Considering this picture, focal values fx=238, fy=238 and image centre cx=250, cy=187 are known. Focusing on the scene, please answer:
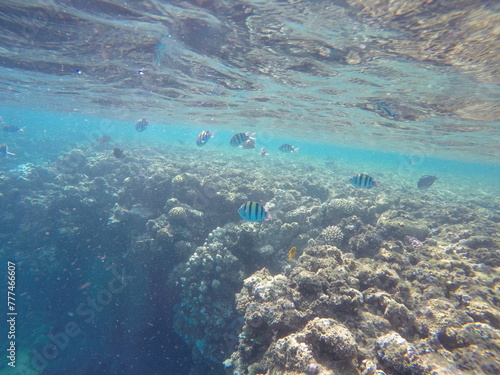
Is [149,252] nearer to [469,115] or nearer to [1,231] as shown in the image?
[1,231]

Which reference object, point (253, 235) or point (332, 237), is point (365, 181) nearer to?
point (332, 237)

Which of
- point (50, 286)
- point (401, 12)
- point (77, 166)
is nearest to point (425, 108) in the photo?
point (401, 12)

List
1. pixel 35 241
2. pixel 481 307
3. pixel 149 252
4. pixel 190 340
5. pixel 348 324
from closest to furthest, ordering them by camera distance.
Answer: pixel 348 324, pixel 481 307, pixel 190 340, pixel 149 252, pixel 35 241

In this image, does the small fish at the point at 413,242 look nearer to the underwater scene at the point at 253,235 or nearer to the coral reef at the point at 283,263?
the coral reef at the point at 283,263

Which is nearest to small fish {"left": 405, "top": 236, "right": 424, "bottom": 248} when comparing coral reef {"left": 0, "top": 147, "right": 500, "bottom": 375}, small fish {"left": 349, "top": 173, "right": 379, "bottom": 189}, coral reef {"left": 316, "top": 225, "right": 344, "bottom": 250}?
coral reef {"left": 0, "top": 147, "right": 500, "bottom": 375}

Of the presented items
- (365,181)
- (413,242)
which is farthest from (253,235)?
(413,242)

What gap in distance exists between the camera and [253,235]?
8180 millimetres

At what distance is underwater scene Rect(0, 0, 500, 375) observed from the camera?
425 centimetres

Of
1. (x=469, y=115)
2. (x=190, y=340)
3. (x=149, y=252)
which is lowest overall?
(x=190, y=340)

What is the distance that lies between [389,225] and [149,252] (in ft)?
29.6

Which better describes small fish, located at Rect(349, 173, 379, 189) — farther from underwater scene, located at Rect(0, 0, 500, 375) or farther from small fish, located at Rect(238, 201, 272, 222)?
small fish, located at Rect(238, 201, 272, 222)

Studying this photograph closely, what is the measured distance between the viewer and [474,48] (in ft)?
26.8

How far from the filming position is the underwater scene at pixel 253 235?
167 inches

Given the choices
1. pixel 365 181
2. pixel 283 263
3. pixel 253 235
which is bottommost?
pixel 283 263
